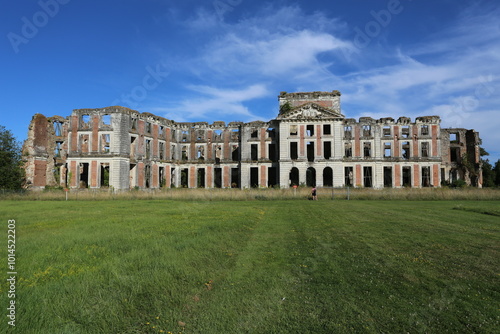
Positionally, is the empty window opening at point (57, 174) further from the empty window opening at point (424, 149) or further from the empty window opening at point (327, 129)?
the empty window opening at point (424, 149)

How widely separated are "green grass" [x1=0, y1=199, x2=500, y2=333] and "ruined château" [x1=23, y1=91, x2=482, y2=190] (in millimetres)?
32309

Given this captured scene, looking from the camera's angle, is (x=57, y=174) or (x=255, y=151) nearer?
(x=57, y=174)

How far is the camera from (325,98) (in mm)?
43031

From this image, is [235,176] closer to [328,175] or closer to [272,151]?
[272,151]

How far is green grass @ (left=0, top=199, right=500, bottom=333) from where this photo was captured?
3615 mm

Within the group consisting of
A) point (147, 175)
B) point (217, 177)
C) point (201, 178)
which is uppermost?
point (147, 175)

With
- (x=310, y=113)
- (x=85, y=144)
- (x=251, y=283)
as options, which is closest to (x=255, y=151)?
(x=310, y=113)

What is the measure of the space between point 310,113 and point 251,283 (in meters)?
38.3

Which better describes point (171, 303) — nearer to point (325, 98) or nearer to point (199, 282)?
point (199, 282)

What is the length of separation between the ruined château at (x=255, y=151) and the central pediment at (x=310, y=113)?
14 centimetres

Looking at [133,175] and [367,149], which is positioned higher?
[367,149]

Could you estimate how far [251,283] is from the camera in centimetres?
493

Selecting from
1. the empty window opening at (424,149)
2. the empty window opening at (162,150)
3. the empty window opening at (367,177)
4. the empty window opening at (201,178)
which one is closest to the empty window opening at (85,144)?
the empty window opening at (162,150)

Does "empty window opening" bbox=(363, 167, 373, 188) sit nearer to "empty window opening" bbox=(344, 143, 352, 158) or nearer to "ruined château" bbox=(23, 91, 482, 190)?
"ruined château" bbox=(23, 91, 482, 190)
